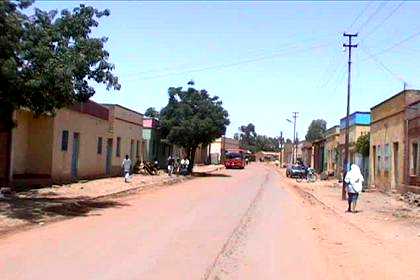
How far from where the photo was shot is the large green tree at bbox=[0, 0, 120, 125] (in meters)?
19.0

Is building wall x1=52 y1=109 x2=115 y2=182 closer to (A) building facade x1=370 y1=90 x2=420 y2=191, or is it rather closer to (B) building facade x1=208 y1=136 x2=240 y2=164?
(A) building facade x1=370 y1=90 x2=420 y2=191

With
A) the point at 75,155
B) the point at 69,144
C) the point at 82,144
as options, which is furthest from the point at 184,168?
the point at 69,144

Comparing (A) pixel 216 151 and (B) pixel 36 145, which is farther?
(A) pixel 216 151

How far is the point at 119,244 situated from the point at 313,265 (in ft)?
13.3

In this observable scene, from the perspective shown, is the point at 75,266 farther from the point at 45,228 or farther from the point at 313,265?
the point at 45,228

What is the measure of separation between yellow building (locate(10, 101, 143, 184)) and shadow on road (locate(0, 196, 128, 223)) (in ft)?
16.3

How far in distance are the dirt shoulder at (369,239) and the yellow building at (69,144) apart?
12993 mm

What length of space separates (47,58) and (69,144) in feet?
53.4

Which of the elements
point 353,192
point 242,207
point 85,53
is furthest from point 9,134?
point 353,192

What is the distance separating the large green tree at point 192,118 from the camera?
2221 inches

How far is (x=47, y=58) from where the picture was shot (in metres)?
20.2

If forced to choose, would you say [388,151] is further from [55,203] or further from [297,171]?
[297,171]

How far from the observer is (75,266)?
10672mm

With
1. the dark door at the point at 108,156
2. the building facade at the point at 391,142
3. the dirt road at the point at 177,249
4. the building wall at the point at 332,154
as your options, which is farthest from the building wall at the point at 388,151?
the building wall at the point at 332,154
